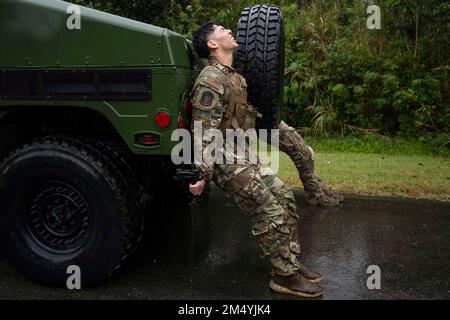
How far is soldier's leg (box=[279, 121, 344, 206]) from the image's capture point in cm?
522

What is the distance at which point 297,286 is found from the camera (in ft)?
11.0

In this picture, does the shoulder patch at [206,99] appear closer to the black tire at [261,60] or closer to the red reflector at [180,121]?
the red reflector at [180,121]

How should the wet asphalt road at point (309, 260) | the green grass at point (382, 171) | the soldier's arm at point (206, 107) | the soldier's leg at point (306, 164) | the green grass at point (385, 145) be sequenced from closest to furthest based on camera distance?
the soldier's arm at point (206, 107), the wet asphalt road at point (309, 260), the soldier's leg at point (306, 164), the green grass at point (382, 171), the green grass at point (385, 145)

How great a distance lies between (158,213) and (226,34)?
220 cm

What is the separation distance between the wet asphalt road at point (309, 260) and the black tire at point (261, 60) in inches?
36.6

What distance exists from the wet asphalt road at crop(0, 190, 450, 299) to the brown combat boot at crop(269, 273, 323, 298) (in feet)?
0.19

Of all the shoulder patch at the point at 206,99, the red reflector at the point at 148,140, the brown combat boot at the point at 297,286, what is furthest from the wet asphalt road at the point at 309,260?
the shoulder patch at the point at 206,99

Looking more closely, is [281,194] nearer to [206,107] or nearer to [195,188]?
[195,188]

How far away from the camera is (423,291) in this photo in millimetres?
3430

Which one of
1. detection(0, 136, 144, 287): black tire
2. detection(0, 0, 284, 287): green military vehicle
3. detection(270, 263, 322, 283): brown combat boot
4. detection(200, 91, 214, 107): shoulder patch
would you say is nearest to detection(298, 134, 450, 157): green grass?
detection(270, 263, 322, 283): brown combat boot

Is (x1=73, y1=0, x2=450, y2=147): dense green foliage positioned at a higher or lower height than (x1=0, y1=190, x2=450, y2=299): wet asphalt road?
higher

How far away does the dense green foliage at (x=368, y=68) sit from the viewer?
9266 mm

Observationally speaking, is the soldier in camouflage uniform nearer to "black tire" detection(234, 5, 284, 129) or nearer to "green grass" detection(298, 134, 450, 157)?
"black tire" detection(234, 5, 284, 129)
